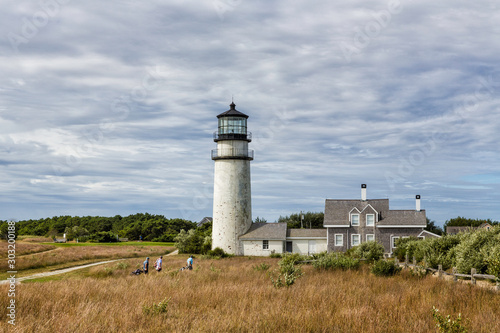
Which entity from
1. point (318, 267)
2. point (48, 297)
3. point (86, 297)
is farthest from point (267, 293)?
point (318, 267)

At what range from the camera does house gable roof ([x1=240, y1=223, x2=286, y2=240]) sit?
146 ft

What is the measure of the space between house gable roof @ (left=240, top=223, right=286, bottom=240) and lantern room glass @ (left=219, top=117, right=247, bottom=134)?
33.5 feet

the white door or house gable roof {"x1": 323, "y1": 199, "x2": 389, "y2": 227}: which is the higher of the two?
house gable roof {"x1": 323, "y1": 199, "x2": 389, "y2": 227}

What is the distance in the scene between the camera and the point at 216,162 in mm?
44469

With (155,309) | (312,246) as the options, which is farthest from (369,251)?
(155,309)

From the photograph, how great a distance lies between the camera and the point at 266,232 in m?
45.7

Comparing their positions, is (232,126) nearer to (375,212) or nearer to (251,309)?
(375,212)

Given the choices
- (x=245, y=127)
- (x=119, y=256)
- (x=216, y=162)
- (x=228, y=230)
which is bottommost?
(x=119, y=256)

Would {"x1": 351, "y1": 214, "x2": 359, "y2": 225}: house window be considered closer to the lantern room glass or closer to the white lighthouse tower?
the white lighthouse tower

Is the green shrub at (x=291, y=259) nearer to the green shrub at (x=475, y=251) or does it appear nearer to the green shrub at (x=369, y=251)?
the green shrub at (x=369, y=251)

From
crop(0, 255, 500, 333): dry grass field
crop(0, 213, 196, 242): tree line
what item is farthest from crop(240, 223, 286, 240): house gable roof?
crop(0, 213, 196, 242): tree line

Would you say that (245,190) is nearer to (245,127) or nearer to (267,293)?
(245,127)

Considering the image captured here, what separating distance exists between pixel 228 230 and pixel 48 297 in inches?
1307

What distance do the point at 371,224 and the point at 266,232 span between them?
36.2ft
